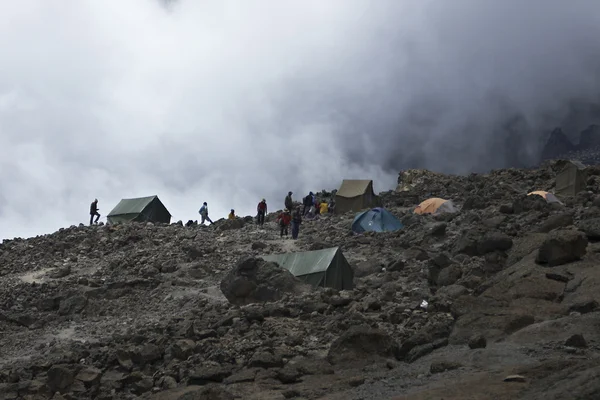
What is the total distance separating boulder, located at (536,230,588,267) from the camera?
13720 mm

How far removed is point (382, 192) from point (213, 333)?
2561cm

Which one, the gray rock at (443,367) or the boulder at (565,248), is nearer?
the gray rock at (443,367)

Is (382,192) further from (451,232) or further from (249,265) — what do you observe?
(249,265)

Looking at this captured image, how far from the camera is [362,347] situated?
1113cm

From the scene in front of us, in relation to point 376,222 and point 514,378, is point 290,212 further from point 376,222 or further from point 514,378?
point 514,378

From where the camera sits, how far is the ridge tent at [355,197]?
33.2 m

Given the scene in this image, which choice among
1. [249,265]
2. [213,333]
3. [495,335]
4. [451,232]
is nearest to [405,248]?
[451,232]

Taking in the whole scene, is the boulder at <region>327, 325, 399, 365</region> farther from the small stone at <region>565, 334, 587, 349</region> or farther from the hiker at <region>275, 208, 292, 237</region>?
the hiker at <region>275, 208, 292, 237</region>

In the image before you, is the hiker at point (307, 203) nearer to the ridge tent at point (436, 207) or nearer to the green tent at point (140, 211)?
the ridge tent at point (436, 207)

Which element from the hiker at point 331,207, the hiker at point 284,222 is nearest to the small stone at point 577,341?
the hiker at point 284,222

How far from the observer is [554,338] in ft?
31.9

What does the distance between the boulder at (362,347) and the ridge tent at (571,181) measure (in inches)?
783

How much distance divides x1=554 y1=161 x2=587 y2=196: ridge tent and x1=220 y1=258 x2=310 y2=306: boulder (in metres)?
15.7

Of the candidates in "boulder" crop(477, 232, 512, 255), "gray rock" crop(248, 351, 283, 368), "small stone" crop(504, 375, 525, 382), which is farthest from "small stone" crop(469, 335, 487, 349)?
"boulder" crop(477, 232, 512, 255)
